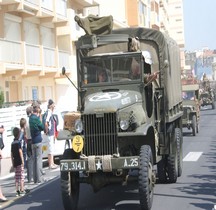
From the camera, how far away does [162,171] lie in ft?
37.4

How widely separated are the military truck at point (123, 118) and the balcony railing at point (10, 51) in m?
14.4

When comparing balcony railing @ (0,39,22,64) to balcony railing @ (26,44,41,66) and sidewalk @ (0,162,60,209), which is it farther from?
sidewalk @ (0,162,60,209)

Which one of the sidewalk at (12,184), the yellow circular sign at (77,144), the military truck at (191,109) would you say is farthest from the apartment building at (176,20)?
the yellow circular sign at (77,144)

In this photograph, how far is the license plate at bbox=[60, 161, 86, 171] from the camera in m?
8.43

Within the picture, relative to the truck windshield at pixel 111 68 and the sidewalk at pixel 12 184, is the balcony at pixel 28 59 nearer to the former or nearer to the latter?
the sidewalk at pixel 12 184

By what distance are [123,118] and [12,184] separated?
524cm

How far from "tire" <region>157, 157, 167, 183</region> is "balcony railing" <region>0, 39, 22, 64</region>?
1490 centimetres

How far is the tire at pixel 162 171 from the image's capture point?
11317mm

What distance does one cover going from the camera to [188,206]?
9023 mm

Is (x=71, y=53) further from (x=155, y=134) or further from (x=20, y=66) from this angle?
(x=155, y=134)

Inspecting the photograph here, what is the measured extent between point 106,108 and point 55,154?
288 inches

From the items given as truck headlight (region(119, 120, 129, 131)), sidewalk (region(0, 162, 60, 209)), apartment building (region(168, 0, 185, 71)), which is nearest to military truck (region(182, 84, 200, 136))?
sidewalk (region(0, 162, 60, 209))

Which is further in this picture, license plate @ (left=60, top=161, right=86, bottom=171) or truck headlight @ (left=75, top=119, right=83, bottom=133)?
truck headlight @ (left=75, top=119, right=83, bottom=133)

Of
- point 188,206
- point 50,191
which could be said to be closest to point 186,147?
point 50,191
